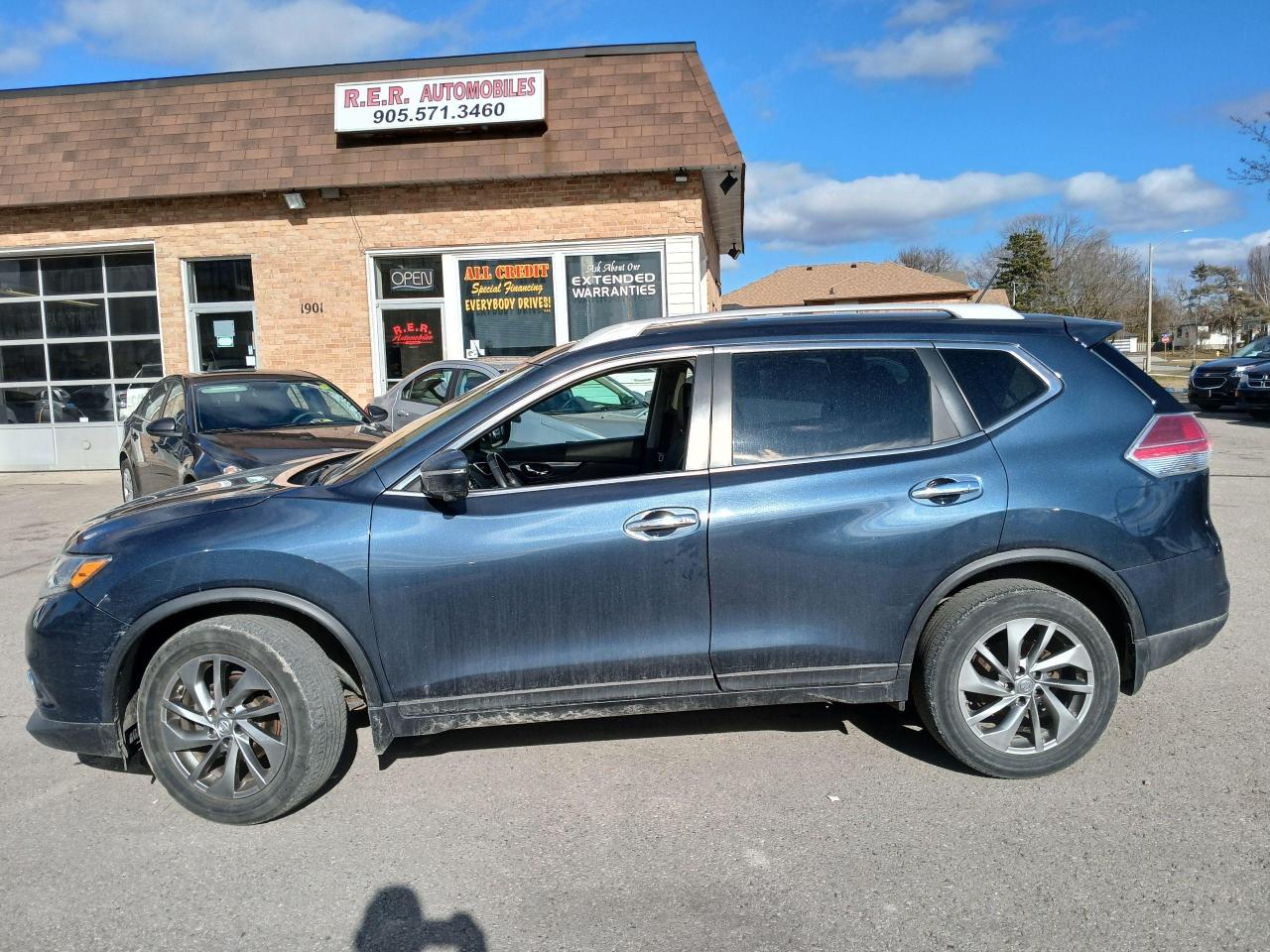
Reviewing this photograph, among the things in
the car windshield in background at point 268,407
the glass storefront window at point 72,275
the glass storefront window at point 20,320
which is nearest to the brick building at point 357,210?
the glass storefront window at point 72,275

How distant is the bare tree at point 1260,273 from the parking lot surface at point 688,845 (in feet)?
277

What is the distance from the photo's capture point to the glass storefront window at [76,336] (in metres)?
15.4

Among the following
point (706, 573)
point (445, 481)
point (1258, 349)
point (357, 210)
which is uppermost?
point (357, 210)

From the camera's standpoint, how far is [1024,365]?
382cm

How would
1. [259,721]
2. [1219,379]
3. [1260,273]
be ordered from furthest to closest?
[1260,273] < [1219,379] < [259,721]

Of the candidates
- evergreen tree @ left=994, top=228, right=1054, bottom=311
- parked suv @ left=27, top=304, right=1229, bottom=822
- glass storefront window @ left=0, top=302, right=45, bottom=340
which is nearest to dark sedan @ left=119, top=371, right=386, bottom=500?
parked suv @ left=27, top=304, right=1229, bottom=822

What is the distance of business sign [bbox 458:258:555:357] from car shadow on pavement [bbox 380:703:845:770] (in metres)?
10.4

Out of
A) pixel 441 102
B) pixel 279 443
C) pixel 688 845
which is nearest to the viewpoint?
pixel 688 845

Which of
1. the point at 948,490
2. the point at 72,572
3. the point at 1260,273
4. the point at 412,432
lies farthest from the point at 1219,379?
the point at 1260,273

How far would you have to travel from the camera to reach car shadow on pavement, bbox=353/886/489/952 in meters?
2.80

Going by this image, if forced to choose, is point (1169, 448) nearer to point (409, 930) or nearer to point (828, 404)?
point (828, 404)

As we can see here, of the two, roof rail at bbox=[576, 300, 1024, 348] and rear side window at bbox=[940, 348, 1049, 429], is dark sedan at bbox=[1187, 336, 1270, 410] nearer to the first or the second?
roof rail at bbox=[576, 300, 1024, 348]

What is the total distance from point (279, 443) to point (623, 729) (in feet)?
13.4

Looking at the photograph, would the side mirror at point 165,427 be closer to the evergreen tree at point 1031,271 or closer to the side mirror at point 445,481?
the side mirror at point 445,481
